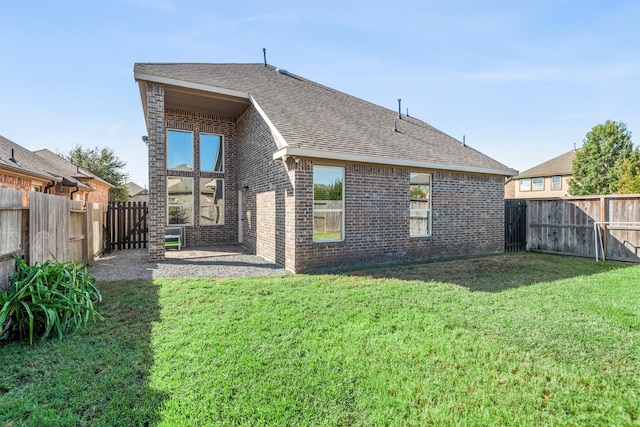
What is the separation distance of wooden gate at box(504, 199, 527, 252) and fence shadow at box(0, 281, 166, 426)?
39.1 ft

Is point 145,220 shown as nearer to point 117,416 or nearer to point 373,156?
point 373,156

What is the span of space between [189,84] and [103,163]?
27.0 meters

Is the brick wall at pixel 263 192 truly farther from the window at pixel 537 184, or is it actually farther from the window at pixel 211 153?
the window at pixel 537 184

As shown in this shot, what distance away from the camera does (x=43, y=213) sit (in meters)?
5.17

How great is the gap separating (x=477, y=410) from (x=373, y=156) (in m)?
6.51

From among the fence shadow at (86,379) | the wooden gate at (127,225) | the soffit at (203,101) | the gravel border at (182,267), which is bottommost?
the fence shadow at (86,379)

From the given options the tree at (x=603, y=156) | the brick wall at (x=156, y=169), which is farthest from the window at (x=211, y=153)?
the tree at (x=603, y=156)

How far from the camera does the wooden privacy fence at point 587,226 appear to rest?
8906mm

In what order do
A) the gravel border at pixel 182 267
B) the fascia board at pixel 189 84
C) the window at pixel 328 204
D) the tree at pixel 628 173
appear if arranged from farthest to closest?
the tree at pixel 628 173, the fascia board at pixel 189 84, the window at pixel 328 204, the gravel border at pixel 182 267

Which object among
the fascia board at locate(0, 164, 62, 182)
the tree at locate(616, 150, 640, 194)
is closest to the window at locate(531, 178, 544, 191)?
the tree at locate(616, 150, 640, 194)

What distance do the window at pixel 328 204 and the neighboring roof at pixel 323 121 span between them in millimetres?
588

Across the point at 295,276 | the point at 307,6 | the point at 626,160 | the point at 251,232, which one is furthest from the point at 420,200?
the point at 626,160

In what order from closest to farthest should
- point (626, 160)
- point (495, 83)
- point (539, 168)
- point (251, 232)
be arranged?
point (251, 232), point (495, 83), point (626, 160), point (539, 168)

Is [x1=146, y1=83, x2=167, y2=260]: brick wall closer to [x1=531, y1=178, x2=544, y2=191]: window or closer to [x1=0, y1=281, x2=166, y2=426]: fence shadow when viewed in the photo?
[x1=0, y1=281, x2=166, y2=426]: fence shadow
